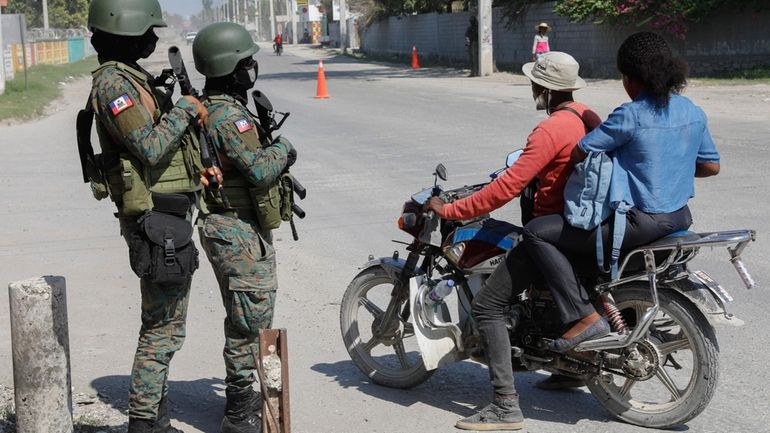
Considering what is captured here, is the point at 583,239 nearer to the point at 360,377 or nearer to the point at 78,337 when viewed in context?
the point at 360,377

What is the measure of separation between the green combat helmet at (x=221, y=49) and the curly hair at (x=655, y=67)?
1.60 m

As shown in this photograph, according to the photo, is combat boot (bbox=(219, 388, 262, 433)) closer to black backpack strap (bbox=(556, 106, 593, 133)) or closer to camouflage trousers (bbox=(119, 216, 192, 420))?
camouflage trousers (bbox=(119, 216, 192, 420))

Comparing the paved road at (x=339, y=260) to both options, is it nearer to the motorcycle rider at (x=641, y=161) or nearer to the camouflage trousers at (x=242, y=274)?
the camouflage trousers at (x=242, y=274)

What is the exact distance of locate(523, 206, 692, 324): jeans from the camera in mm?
4477

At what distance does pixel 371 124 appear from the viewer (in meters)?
18.9

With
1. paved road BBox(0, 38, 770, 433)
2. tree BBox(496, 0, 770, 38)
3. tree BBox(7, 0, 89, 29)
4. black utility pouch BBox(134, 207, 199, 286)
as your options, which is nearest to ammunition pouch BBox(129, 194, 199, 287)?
black utility pouch BBox(134, 207, 199, 286)

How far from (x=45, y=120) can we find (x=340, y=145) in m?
9.73


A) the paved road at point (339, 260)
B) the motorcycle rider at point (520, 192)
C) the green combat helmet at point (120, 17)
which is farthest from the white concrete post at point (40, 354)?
the motorcycle rider at point (520, 192)

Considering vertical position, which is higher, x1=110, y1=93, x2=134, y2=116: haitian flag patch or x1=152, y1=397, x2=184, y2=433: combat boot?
x1=110, y1=93, x2=134, y2=116: haitian flag patch

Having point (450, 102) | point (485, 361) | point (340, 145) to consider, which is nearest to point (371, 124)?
point (340, 145)

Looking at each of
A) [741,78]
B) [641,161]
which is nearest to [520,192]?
[641,161]

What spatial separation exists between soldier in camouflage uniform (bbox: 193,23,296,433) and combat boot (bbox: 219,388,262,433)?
23 mm

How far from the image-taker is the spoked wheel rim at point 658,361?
15.1ft

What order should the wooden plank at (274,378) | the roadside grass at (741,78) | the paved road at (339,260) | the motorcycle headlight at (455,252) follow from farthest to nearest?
the roadside grass at (741,78), the paved road at (339,260), the motorcycle headlight at (455,252), the wooden plank at (274,378)
